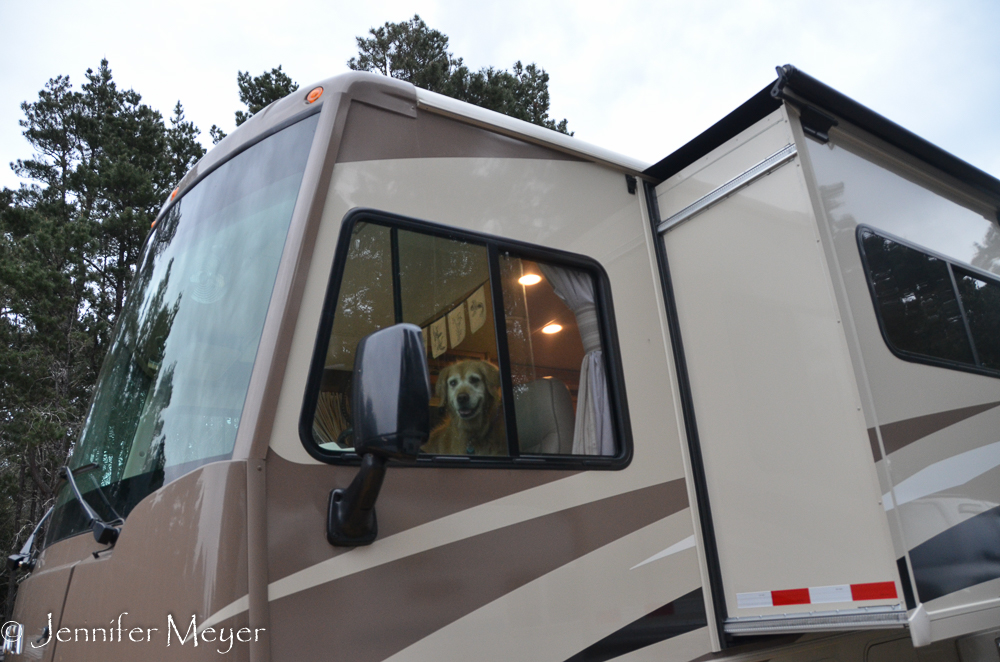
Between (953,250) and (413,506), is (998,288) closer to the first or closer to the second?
(953,250)

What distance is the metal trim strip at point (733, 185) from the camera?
2.73 meters

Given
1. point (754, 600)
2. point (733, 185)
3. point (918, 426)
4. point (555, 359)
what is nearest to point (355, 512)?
point (555, 359)

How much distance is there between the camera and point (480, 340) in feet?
8.19

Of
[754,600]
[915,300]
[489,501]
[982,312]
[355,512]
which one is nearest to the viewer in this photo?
[355,512]

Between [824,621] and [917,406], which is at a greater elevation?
[917,406]

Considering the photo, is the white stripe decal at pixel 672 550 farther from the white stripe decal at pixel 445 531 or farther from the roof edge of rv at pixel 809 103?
the roof edge of rv at pixel 809 103

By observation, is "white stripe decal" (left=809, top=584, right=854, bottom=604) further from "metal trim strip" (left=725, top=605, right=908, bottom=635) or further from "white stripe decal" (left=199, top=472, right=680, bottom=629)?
"white stripe decal" (left=199, top=472, right=680, bottom=629)

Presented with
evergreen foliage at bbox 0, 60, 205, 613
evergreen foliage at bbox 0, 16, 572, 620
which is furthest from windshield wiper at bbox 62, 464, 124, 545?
evergreen foliage at bbox 0, 60, 205, 613

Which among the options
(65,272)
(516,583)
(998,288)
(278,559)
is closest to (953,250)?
(998,288)

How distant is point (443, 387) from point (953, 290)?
2.66 meters

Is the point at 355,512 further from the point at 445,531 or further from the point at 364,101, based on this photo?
the point at 364,101

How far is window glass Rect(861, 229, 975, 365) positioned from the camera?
2908mm

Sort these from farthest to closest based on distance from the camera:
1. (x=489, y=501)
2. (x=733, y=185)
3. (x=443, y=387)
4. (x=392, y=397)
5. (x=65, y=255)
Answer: (x=65, y=255) < (x=733, y=185) < (x=443, y=387) < (x=489, y=501) < (x=392, y=397)

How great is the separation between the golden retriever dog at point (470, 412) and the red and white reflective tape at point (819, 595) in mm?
1102
